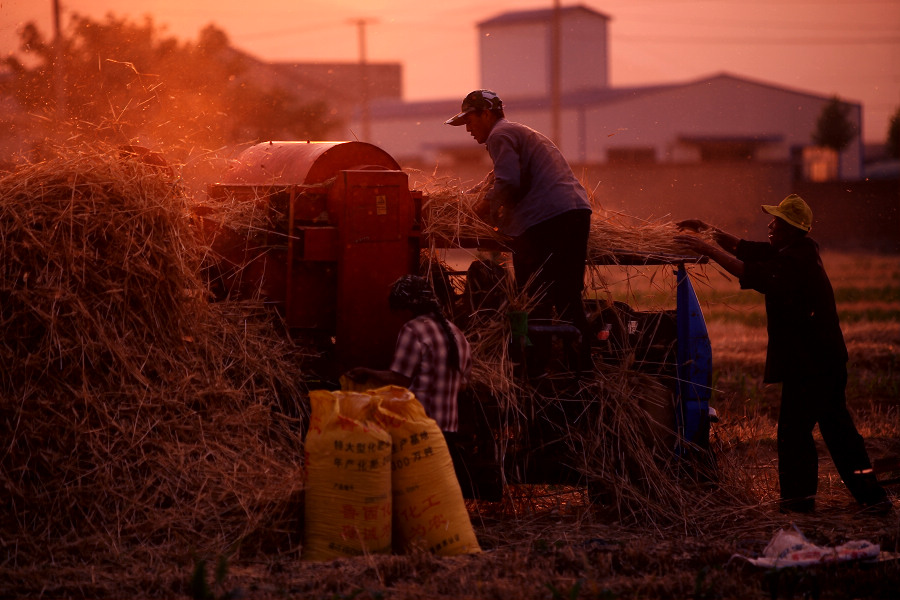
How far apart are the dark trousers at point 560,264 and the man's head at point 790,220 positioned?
1.26 m

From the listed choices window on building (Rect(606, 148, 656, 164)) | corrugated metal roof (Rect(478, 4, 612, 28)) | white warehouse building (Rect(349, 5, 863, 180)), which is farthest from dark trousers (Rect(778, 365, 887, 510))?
corrugated metal roof (Rect(478, 4, 612, 28))

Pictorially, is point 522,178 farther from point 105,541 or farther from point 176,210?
point 105,541

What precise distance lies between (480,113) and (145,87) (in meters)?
3.31

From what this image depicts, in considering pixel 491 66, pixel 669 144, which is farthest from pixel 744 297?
pixel 491 66

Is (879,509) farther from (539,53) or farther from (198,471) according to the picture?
(539,53)

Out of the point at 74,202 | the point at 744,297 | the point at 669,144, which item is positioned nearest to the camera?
the point at 74,202

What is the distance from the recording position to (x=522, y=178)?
21.7 ft

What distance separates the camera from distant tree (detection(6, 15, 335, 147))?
10789 millimetres

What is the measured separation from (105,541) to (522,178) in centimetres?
323

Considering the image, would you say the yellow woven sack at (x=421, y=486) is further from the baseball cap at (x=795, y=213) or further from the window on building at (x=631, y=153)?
the window on building at (x=631, y=153)

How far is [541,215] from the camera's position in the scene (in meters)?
6.42

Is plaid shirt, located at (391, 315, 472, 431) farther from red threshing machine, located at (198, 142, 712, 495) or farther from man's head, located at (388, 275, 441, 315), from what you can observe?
red threshing machine, located at (198, 142, 712, 495)

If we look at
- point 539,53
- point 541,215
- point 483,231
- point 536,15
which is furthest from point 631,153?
point 541,215

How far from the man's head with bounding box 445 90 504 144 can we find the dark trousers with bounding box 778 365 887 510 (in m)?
2.46
